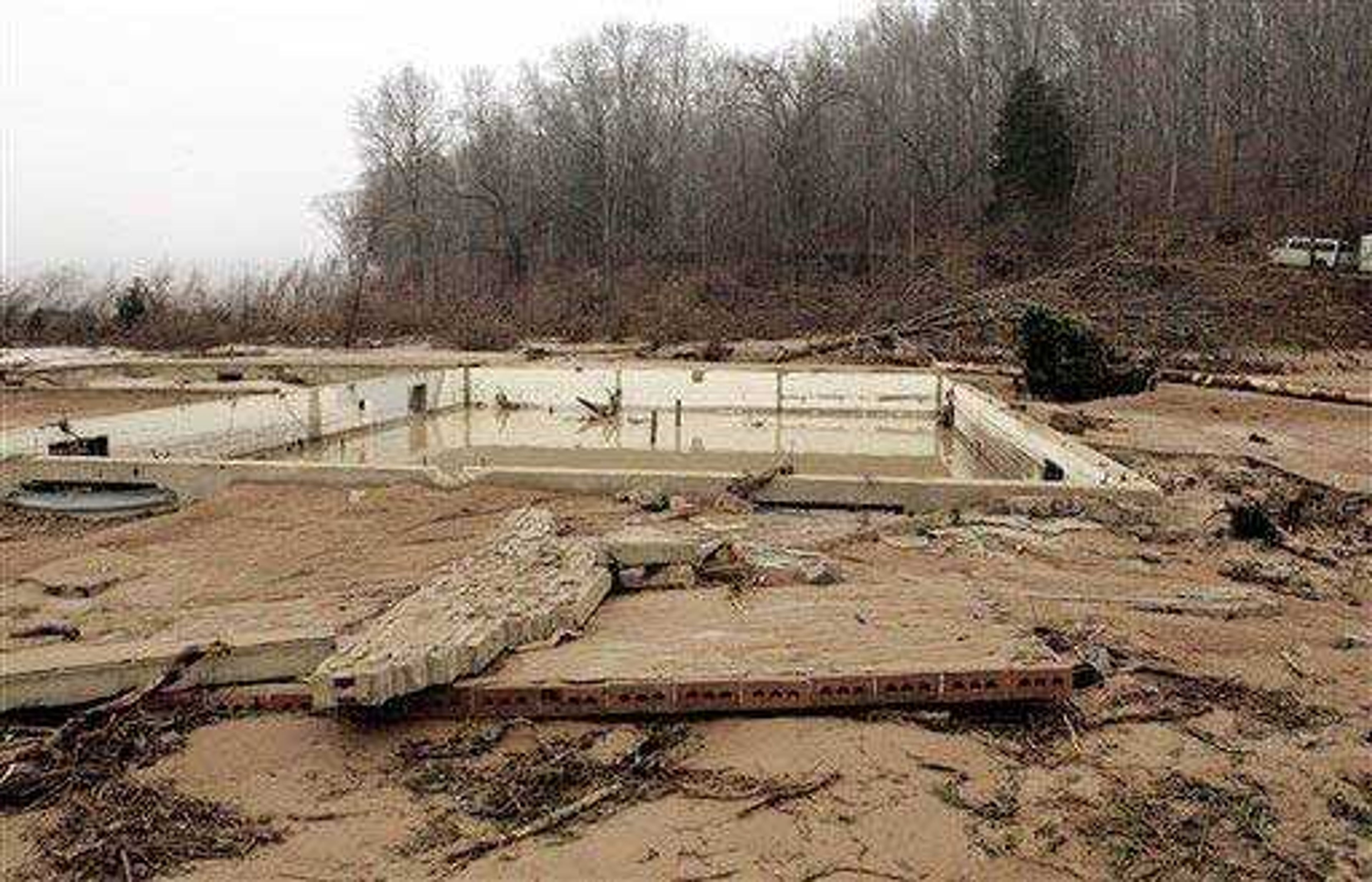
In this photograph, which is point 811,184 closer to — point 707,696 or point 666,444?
point 666,444

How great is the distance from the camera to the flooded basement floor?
43.1ft

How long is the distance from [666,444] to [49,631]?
903 centimetres

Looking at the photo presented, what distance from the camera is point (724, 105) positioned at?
46062 millimetres

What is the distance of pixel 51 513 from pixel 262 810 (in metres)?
6.43

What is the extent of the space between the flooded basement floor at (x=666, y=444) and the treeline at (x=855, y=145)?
2103cm

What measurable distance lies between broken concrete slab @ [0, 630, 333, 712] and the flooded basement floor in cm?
661

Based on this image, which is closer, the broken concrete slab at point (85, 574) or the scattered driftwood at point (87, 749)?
the scattered driftwood at point (87, 749)

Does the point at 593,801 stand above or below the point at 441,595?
below

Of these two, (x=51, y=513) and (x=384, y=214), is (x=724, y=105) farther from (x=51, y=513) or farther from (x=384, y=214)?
(x=51, y=513)

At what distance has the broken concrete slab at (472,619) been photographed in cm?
474

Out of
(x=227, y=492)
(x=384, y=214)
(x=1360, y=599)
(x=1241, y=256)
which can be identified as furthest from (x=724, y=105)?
(x=1360, y=599)

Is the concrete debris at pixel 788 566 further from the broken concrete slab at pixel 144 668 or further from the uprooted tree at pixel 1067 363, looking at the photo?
the uprooted tree at pixel 1067 363

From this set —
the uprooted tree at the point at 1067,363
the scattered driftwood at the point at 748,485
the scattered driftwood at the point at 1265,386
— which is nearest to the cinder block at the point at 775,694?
the scattered driftwood at the point at 748,485

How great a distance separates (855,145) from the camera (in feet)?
147
